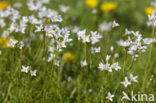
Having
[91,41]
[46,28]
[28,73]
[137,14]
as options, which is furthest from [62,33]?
[137,14]

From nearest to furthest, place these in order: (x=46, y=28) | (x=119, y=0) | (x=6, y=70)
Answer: (x=46, y=28)
(x=6, y=70)
(x=119, y=0)

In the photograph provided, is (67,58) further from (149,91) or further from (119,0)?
(119,0)

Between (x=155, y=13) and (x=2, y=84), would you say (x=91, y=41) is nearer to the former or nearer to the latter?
(x=155, y=13)

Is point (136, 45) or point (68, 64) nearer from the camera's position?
point (136, 45)

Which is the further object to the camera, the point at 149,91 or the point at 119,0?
the point at 119,0

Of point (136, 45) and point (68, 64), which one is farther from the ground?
point (68, 64)

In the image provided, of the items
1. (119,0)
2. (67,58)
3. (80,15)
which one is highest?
(119,0)

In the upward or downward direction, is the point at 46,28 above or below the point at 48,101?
above

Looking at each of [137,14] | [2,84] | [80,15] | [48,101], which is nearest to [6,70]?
[2,84]

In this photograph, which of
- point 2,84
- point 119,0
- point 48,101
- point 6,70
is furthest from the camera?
point 119,0
